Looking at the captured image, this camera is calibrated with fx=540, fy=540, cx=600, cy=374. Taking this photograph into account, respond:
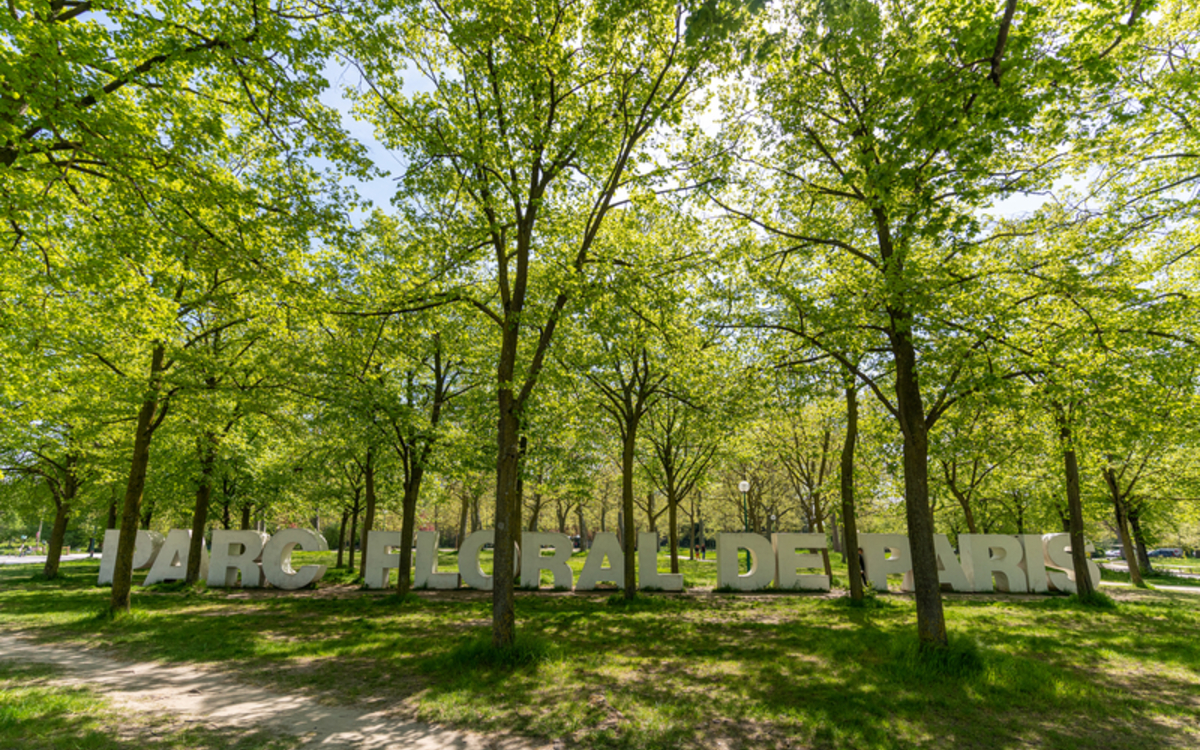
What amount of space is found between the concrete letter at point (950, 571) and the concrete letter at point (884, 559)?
1.05 m

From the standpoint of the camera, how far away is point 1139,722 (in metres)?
6.13

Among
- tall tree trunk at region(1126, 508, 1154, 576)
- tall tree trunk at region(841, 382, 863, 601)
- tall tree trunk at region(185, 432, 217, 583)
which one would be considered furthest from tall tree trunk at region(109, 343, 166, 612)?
tall tree trunk at region(1126, 508, 1154, 576)

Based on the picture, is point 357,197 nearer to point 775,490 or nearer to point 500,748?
point 500,748

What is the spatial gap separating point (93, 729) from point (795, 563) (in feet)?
54.9

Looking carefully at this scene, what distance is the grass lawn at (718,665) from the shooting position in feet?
19.7

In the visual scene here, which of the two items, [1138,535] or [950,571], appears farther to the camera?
[1138,535]

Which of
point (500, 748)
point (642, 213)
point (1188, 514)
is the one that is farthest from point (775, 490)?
point (500, 748)

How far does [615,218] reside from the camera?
547 inches

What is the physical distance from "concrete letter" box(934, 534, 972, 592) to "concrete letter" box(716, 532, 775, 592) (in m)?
5.31

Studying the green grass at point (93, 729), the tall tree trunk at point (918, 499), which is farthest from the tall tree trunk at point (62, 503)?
the tall tree trunk at point (918, 499)

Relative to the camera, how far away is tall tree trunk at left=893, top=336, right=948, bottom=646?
335 inches

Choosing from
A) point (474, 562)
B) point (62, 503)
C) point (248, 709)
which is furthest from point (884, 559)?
point (62, 503)

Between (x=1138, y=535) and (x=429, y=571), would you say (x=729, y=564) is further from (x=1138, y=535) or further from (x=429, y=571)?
(x=1138, y=535)

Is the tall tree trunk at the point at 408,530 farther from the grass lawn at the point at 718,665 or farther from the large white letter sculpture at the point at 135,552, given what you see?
the large white letter sculpture at the point at 135,552
